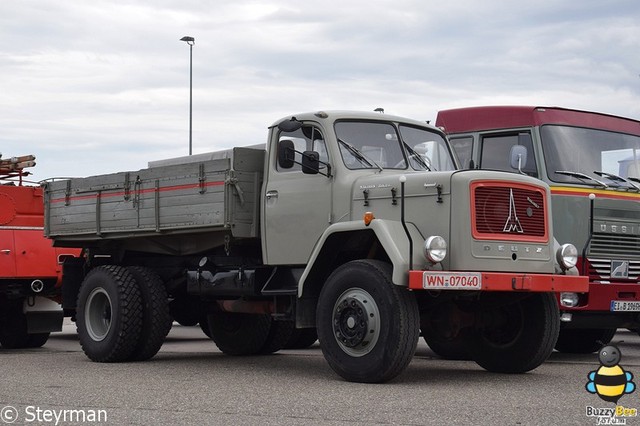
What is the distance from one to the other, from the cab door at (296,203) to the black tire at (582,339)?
459cm

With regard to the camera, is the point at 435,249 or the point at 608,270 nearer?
the point at 435,249

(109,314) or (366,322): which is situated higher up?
(366,322)

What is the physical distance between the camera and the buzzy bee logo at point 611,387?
24.8ft

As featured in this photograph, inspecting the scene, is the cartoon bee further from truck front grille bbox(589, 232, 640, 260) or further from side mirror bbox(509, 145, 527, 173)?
side mirror bbox(509, 145, 527, 173)

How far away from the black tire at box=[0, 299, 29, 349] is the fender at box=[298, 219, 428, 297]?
272 inches

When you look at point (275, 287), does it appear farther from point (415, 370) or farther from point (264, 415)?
point (264, 415)

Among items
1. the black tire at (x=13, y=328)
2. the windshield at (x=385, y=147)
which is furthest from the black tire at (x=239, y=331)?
the windshield at (x=385, y=147)

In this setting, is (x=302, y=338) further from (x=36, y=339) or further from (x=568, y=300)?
(x=568, y=300)

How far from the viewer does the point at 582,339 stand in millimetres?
14219

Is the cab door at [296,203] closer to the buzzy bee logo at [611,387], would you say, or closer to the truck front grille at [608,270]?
the buzzy bee logo at [611,387]

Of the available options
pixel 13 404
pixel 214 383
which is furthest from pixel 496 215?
pixel 13 404

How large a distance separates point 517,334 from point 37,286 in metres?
7.21

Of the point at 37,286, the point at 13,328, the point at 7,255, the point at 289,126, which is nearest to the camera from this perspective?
the point at 289,126

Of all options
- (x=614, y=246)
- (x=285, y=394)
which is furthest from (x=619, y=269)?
(x=285, y=394)
